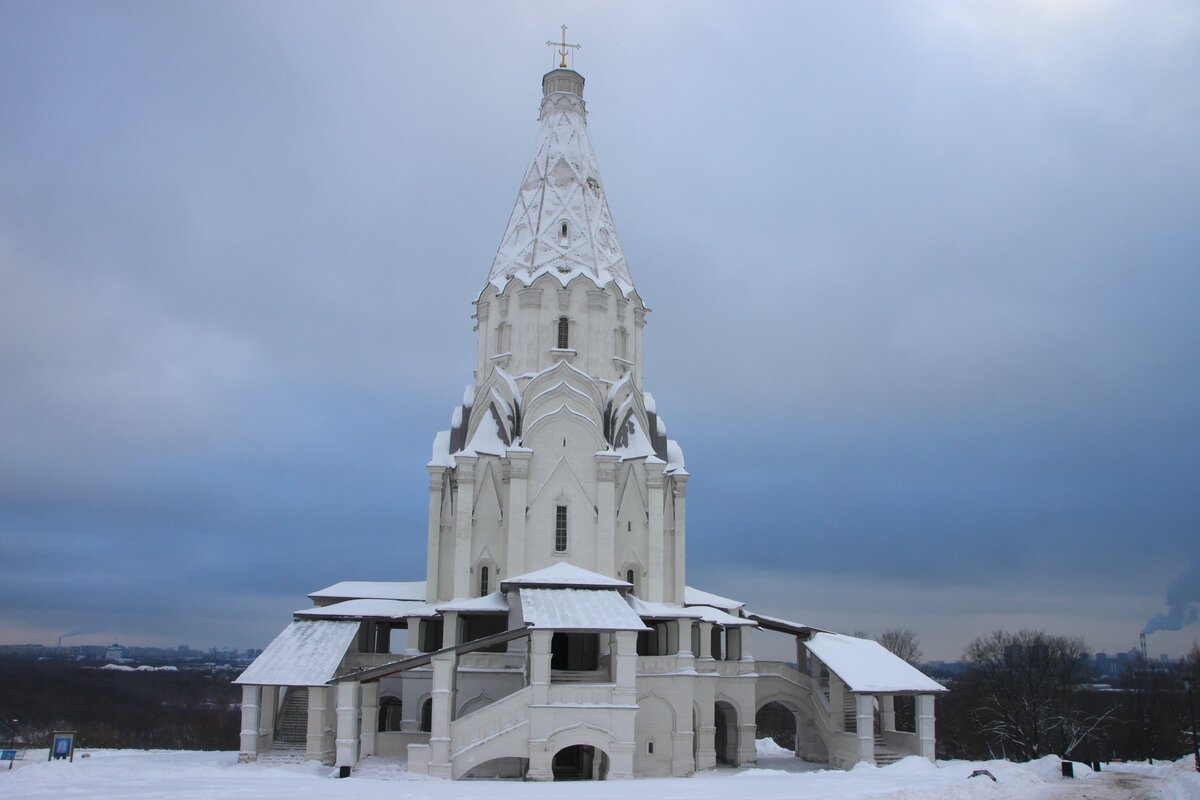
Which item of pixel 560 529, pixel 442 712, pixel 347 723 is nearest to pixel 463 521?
pixel 560 529

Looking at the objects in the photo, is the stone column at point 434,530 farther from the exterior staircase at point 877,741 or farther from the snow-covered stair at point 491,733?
the exterior staircase at point 877,741

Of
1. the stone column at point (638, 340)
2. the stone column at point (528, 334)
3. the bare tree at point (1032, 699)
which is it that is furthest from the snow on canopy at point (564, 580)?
the bare tree at point (1032, 699)

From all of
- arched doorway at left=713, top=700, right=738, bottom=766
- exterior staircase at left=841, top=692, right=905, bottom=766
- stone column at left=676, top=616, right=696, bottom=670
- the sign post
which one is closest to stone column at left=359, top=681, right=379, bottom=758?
the sign post

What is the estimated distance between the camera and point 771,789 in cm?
1800

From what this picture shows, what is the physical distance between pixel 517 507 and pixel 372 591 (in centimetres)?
679

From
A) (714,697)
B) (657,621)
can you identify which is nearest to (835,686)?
(714,697)

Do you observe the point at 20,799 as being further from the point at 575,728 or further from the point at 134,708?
the point at 134,708

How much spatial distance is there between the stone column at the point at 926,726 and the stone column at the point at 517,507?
1238cm

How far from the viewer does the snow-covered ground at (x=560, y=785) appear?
1675 cm

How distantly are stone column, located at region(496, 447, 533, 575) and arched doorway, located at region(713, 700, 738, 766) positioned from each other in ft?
25.5

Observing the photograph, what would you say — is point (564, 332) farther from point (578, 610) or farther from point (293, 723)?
point (293, 723)

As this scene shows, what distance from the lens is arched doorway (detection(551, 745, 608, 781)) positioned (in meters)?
25.1

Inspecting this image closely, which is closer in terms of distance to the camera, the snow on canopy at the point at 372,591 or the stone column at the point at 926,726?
the stone column at the point at 926,726

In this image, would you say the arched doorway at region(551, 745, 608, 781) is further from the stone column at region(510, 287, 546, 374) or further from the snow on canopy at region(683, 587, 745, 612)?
the stone column at region(510, 287, 546, 374)
